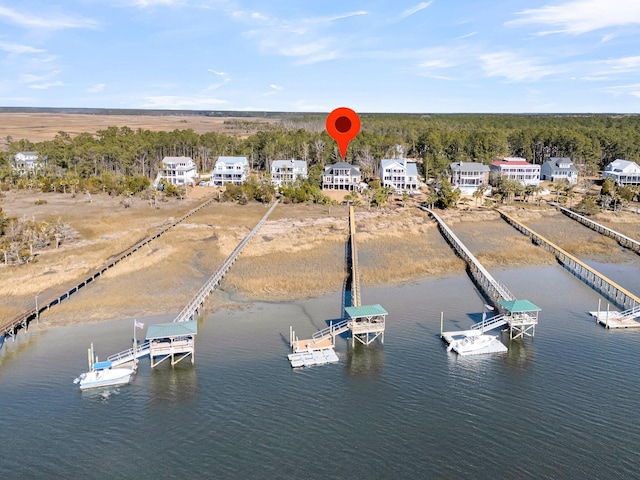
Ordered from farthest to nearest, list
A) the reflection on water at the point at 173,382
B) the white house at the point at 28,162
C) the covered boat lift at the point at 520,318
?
the white house at the point at 28,162, the covered boat lift at the point at 520,318, the reflection on water at the point at 173,382

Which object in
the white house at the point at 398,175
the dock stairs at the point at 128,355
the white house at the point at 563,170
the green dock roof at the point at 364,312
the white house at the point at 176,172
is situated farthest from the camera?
the white house at the point at 563,170

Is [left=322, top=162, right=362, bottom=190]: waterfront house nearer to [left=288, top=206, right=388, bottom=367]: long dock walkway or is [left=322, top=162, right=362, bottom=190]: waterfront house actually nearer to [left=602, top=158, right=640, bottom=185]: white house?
[left=602, top=158, right=640, bottom=185]: white house

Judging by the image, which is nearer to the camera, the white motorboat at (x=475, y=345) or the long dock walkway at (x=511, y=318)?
the white motorboat at (x=475, y=345)

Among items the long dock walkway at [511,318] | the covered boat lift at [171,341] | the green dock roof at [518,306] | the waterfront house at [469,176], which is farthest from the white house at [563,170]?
the covered boat lift at [171,341]

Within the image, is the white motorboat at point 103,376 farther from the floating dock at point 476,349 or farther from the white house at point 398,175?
the white house at point 398,175

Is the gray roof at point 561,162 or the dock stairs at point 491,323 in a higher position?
the gray roof at point 561,162

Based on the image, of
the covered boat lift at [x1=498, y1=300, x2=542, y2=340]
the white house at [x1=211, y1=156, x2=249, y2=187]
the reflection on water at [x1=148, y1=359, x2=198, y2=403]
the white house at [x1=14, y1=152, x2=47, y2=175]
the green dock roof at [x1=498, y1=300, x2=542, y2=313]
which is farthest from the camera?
the white house at [x1=14, y1=152, x2=47, y2=175]

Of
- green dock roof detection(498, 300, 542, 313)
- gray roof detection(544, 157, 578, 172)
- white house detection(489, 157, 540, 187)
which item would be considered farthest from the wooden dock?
gray roof detection(544, 157, 578, 172)

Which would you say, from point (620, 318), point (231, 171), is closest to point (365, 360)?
point (620, 318)

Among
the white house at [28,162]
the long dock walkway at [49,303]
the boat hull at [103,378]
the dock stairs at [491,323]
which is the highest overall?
the white house at [28,162]
